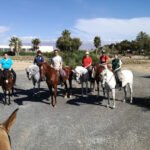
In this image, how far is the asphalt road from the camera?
10.3m

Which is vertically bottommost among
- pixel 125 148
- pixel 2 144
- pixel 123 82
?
pixel 125 148

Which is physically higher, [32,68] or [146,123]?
[32,68]

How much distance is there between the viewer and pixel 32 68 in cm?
1823

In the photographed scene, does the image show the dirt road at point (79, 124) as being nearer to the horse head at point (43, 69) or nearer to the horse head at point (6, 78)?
the horse head at point (6, 78)

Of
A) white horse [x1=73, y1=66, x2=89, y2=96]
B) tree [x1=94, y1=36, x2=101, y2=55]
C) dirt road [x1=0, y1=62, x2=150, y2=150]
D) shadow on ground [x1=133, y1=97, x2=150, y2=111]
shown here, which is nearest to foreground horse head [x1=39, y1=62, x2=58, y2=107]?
dirt road [x1=0, y1=62, x2=150, y2=150]

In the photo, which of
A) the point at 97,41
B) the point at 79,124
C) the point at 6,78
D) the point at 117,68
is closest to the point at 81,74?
the point at 117,68

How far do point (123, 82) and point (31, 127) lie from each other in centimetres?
604

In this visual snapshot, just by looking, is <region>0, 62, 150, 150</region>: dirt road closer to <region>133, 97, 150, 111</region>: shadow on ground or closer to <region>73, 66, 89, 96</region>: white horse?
<region>133, 97, 150, 111</region>: shadow on ground

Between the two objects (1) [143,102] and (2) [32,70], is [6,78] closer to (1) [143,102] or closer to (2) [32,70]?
(2) [32,70]

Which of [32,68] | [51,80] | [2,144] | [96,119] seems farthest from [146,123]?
[2,144]

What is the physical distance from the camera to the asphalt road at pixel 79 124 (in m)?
10.3

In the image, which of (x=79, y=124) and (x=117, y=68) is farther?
(x=117, y=68)

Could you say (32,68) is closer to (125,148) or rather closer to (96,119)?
(96,119)

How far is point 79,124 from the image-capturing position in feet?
41.6
